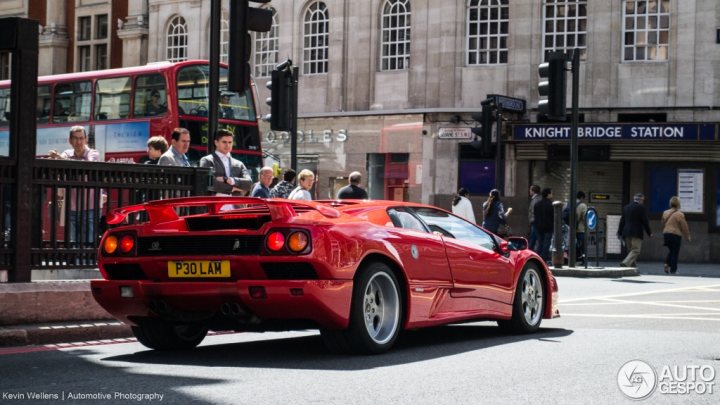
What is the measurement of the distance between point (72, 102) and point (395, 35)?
13560 mm

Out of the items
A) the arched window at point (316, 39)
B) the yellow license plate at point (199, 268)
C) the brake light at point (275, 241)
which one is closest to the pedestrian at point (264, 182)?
the yellow license plate at point (199, 268)

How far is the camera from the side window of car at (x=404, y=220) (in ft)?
31.0

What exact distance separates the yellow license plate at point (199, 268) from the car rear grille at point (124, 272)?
0.31 m

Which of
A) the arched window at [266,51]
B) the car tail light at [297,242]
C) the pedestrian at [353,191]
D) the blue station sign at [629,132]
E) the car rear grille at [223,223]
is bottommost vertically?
the car tail light at [297,242]

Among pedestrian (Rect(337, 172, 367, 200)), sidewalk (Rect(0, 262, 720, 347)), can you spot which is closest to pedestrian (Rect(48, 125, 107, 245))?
sidewalk (Rect(0, 262, 720, 347))

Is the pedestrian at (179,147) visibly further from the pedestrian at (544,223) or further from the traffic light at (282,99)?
the pedestrian at (544,223)

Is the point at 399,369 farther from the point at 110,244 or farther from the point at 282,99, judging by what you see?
the point at 282,99

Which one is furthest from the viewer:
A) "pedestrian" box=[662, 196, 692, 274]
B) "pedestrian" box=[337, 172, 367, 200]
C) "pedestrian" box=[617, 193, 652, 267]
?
"pedestrian" box=[662, 196, 692, 274]

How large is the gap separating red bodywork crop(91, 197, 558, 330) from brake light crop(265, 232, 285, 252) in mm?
37

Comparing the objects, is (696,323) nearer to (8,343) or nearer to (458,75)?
(8,343)

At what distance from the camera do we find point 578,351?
9273 millimetres

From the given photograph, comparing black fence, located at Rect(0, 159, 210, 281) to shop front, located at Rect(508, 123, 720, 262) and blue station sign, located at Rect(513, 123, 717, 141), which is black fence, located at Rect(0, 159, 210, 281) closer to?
shop front, located at Rect(508, 123, 720, 262)

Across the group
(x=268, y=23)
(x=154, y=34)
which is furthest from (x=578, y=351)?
(x=154, y=34)

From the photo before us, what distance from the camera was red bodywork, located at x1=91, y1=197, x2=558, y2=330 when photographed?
8.28 metres
